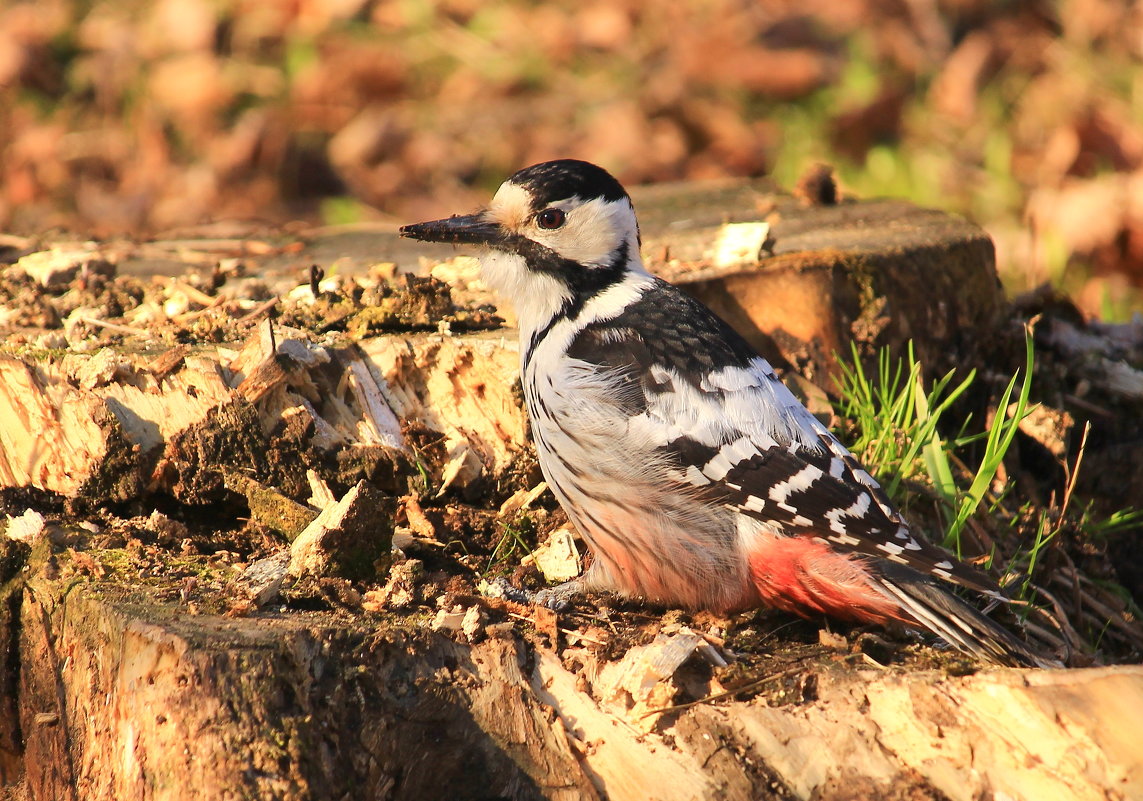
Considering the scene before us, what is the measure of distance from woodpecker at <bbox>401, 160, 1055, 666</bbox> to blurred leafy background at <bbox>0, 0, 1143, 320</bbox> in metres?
4.06

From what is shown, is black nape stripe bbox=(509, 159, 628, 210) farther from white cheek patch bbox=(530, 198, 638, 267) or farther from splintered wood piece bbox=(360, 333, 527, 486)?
splintered wood piece bbox=(360, 333, 527, 486)

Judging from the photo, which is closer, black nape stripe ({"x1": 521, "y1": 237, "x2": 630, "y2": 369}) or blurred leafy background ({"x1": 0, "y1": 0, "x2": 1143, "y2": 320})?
black nape stripe ({"x1": 521, "y1": 237, "x2": 630, "y2": 369})

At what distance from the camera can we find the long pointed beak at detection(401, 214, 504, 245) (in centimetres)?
317

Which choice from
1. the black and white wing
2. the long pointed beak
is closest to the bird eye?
the long pointed beak

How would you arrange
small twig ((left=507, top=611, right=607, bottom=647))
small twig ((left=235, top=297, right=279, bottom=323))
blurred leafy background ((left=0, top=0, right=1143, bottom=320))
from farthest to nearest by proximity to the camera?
blurred leafy background ((left=0, top=0, right=1143, bottom=320))
small twig ((left=235, top=297, right=279, bottom=323))
small twig ((left=507, top=611, right=607, bottom=647))

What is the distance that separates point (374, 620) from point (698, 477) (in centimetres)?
86

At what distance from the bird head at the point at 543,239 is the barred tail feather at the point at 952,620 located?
1.19 metres

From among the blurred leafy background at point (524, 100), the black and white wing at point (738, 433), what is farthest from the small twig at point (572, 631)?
the blurred leafy background at point (524, 100)

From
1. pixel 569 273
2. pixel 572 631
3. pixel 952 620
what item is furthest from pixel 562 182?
pixel 952 620

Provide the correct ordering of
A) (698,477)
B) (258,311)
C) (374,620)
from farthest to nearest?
(258,311), (698,477), (374,620)

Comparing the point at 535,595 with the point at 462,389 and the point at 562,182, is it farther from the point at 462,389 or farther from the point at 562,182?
the point at 562,182

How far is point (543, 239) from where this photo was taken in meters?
3.26

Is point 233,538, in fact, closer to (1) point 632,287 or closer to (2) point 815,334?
(1) point 632,287

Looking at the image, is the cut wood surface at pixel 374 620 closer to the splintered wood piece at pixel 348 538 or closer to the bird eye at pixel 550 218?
the splintered wood piece at pixel 348 538
